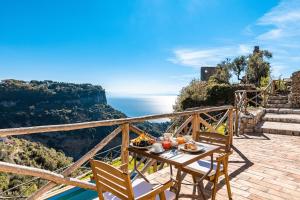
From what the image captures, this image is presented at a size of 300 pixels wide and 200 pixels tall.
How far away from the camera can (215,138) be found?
3.41 meters

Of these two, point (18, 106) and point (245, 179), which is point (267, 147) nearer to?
point (245, 179)

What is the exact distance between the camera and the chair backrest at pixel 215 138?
3.15m

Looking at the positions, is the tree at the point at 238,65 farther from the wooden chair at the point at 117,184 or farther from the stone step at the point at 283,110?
the wooden chair at the point at 117,184

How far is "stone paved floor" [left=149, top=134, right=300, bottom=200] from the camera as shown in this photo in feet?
11.2

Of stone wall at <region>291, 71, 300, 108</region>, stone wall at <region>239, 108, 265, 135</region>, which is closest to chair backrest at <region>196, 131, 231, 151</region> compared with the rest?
stone wall at <region>239, 108, 265, 135</region>

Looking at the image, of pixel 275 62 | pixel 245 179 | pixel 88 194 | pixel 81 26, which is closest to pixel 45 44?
pixel 81 26

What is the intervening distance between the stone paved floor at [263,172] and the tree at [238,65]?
24.2 m

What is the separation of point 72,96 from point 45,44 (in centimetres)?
4234

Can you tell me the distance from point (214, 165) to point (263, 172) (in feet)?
5.71

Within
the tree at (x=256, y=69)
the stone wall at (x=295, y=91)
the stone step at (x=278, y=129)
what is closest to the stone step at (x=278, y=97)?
the stone wall at (x=295, y=91)

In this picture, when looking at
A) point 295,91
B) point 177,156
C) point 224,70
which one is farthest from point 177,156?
point 224,70

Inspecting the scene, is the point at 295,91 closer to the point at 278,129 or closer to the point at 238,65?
the point at 278,129

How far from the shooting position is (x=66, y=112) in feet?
166

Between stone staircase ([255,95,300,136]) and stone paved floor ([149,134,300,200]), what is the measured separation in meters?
1.31
